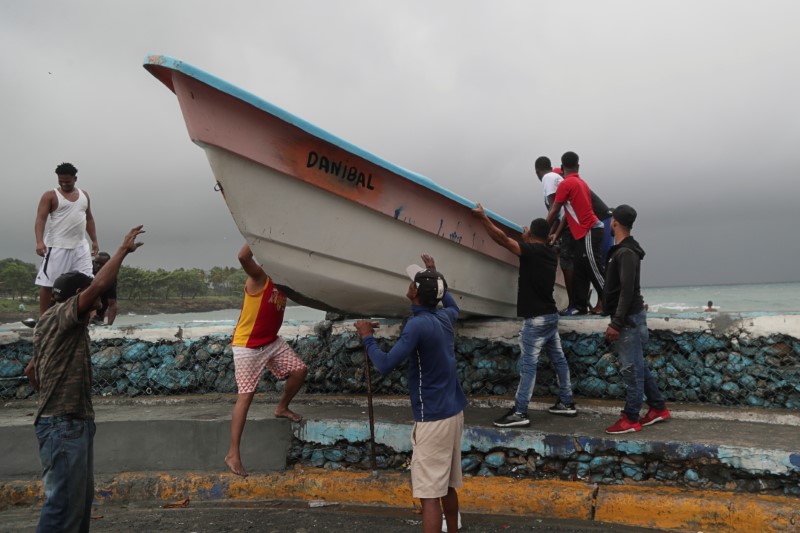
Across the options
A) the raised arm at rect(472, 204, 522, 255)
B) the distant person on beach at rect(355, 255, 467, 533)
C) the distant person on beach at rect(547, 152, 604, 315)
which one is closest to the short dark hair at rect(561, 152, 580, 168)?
the distant person on beach at rect(547, 152, 604, 315)

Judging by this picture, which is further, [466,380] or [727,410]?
[466,380]

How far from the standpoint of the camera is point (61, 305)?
276cm

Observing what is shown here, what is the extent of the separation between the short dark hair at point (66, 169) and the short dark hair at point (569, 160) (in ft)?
14.4

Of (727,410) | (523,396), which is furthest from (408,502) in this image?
(727,410)

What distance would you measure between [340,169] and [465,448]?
2.13 meters

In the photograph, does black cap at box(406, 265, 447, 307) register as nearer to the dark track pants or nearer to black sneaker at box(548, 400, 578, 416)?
black sneaker at box(548, 400, 578, 416)

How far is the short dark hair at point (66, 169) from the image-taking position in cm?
482

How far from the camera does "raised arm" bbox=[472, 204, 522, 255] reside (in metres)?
4.28

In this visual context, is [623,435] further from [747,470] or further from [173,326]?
[173,326]

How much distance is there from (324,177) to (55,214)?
2616mm

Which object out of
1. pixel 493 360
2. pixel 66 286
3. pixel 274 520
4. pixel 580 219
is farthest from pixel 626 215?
pixel 66 286

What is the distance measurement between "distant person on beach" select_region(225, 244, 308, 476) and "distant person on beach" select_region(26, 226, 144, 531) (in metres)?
1.15

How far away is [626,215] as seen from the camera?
392 centimetres

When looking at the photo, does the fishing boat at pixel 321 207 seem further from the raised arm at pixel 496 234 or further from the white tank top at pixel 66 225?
the white tank top at pixel 66 225
